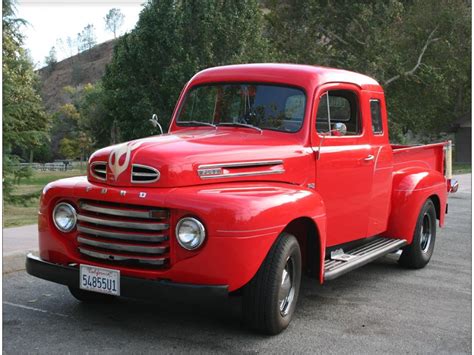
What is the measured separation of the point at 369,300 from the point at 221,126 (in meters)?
2.18

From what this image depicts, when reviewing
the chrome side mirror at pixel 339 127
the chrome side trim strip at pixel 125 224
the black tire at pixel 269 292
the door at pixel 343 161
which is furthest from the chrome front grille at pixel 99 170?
the chrome side mirror at pixel 339 127

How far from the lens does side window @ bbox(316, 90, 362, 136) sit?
19.1 feet

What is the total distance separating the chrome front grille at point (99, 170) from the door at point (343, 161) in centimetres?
190

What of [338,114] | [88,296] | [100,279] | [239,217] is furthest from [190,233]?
[338,114]

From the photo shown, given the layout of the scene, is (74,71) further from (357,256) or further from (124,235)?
(124,235)

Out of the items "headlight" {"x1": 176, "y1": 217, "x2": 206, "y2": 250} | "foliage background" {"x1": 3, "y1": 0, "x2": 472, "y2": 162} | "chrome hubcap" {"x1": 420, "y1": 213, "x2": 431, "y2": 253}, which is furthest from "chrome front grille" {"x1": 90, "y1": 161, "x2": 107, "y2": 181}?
"foliage background" {"x1": 3, "y1": 0, "x2": 472, "y2": 162}

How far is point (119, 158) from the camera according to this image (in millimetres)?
4668

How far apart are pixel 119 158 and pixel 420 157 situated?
444 cm

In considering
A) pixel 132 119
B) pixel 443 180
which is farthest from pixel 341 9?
pixel 443 180

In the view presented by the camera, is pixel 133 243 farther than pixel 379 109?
No

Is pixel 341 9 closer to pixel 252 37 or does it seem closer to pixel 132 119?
pixel 252 37

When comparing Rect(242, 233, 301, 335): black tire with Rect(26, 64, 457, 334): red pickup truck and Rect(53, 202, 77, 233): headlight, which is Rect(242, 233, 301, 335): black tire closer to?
Rect(26, 64, 457, 334): red pickup truck

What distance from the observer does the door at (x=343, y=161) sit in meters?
5.69

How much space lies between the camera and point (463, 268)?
758 cm
